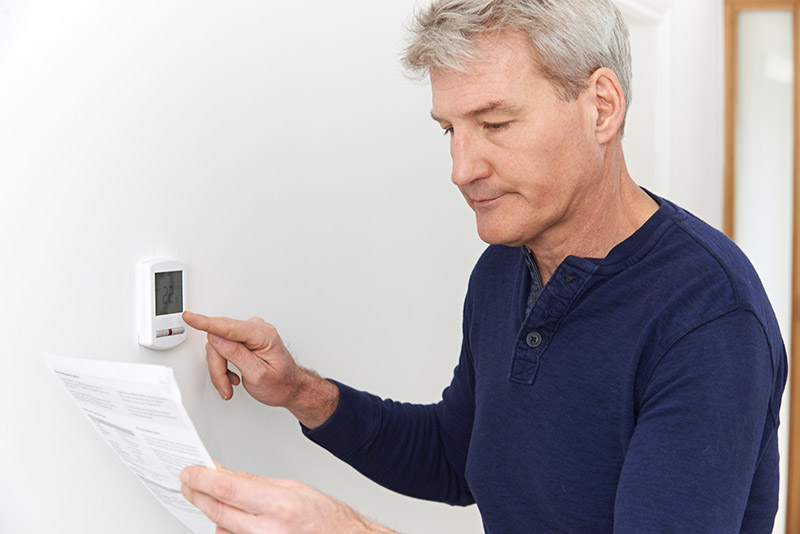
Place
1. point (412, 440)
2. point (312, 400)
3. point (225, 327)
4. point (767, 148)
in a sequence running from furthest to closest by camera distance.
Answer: point (767, 148) < point (412, 440) < point (312, 400) < point (225, 327)

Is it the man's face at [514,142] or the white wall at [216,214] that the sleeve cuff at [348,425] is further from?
the man's face at [514,142]

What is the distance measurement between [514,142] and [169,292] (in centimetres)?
48

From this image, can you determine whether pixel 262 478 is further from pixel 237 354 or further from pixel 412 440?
pixel 412 440

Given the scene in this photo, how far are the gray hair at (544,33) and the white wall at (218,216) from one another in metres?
0.29

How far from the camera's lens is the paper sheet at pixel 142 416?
78 cm

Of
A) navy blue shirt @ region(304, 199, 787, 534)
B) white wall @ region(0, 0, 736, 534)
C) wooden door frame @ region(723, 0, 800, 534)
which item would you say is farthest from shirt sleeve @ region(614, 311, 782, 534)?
wooden door frame @ region(723, 0, 800, 534)

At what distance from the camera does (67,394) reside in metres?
0.98

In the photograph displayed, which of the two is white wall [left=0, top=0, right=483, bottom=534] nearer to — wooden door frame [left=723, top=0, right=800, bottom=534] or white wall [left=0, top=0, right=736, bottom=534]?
white wall [left=0, top=0, right=736, bottom=534]

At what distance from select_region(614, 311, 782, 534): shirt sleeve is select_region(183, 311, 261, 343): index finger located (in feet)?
1.69

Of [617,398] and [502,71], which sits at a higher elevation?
[502,71]

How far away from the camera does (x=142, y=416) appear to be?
0.82 meters

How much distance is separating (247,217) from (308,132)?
18cm

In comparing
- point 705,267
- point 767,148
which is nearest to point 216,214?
point 705,267

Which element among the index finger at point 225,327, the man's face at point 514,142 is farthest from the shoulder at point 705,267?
the index finger at point 225,327
